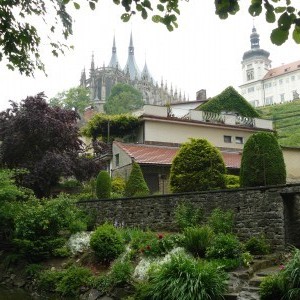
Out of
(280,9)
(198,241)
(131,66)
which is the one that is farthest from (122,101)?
(280,9)

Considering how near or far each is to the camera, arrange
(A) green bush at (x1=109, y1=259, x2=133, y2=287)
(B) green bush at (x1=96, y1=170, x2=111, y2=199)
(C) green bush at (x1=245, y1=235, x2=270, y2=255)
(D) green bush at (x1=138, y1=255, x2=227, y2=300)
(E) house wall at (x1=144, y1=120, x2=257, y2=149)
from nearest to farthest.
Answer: (D) green bush at (x1=138, y1=255, x2=227, y2=300)
(A) green bush at (x1=109, y1=259, x2=133, y2=287)
(C) green bush at (x1=245, y1=235, x2=270, y2=255)
(B) green bush at (x1=96, y1=170, x2=111, y2=199)
(E) house wall at (x1=144, y1=120, x2=257, y2=149)

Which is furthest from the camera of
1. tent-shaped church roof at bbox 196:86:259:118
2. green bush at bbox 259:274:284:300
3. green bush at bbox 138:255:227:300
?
tent-shaped church roof at bbox 196:86:259:118

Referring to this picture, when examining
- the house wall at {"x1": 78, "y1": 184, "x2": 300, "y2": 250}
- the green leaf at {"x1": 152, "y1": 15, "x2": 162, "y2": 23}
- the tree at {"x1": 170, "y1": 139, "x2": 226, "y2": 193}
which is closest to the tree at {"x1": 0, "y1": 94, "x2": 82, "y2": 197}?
the tree at {"x1": 170, "y1": 139, "x2": 226, "y2": 193}

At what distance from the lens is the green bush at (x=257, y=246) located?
12664 mm

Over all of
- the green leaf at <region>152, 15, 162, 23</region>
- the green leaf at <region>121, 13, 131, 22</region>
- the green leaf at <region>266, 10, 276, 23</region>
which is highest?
the green leaf at <region>121, 13, 131, 22</region>

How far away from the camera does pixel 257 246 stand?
41.7 feet

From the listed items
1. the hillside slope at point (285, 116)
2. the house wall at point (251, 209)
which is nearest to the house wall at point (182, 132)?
the house wall at point (251, 209)

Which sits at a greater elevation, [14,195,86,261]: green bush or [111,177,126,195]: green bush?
[111,177,126,195]: green bush

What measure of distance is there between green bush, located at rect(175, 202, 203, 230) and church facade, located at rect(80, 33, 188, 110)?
269ft

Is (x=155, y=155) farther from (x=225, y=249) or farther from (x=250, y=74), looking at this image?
(x=250, y=74)

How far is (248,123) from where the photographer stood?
3409cm

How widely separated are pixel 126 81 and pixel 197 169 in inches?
3781

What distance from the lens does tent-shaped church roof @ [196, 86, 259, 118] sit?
3350 cm

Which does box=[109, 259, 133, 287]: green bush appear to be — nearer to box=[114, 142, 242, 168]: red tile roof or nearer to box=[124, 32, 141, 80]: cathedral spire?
box=[114, 142, 242, 168]: red tile roof
